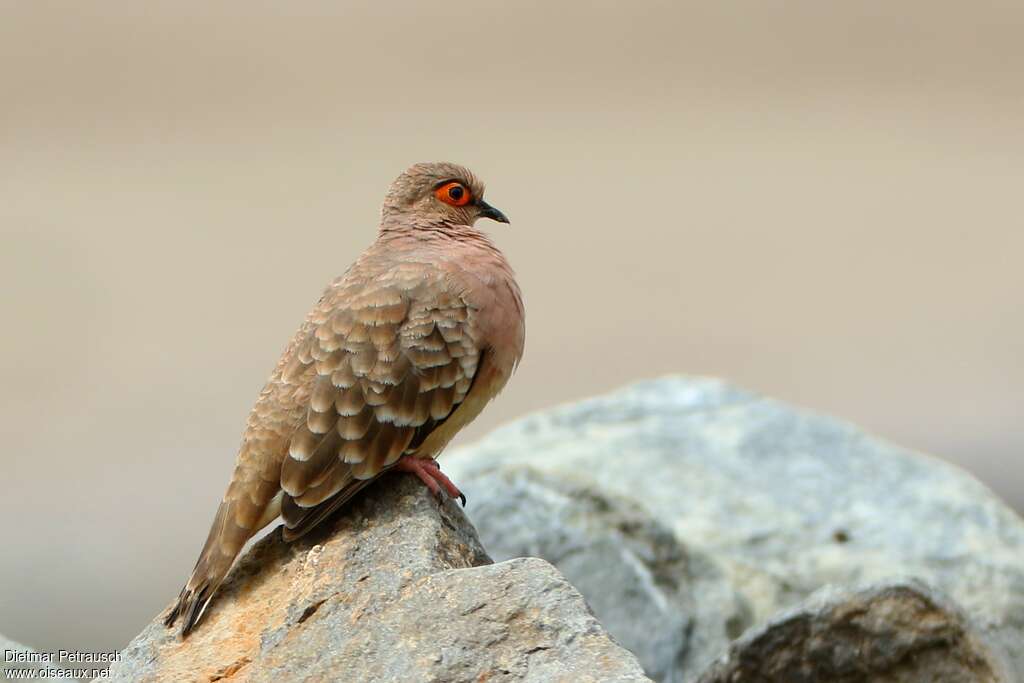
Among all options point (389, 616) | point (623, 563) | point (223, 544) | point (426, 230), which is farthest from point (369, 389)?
point (623, 563)

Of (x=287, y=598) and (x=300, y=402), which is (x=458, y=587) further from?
(x=300, y=402)

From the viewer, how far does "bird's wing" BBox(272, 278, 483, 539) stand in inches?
263

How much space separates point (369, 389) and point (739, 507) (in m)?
3.77

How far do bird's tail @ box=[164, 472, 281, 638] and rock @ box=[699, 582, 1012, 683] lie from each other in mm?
2166

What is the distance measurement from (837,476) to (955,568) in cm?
121

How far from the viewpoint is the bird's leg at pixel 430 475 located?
689 centimetres

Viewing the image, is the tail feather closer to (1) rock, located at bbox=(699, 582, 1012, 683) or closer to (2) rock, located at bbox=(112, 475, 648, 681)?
(2) rock, located at bbox=(112, 475, 648, 681)

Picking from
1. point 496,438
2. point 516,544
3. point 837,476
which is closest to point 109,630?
→ point 496,438

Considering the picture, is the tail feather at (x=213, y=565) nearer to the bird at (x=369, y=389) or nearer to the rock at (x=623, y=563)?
the bird at (x=369, y=389)

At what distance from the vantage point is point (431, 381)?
6988mm

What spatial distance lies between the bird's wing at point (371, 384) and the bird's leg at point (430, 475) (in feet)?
0.21

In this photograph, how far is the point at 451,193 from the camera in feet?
26.8

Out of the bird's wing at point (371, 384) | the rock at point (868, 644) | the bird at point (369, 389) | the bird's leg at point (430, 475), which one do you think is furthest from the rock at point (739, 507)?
the bird's wing at point (371, 384)

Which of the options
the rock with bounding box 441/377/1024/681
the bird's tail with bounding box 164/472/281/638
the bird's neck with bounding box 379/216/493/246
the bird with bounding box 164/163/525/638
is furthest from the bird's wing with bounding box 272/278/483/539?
the rock with bounding box 441/377/1024/681
